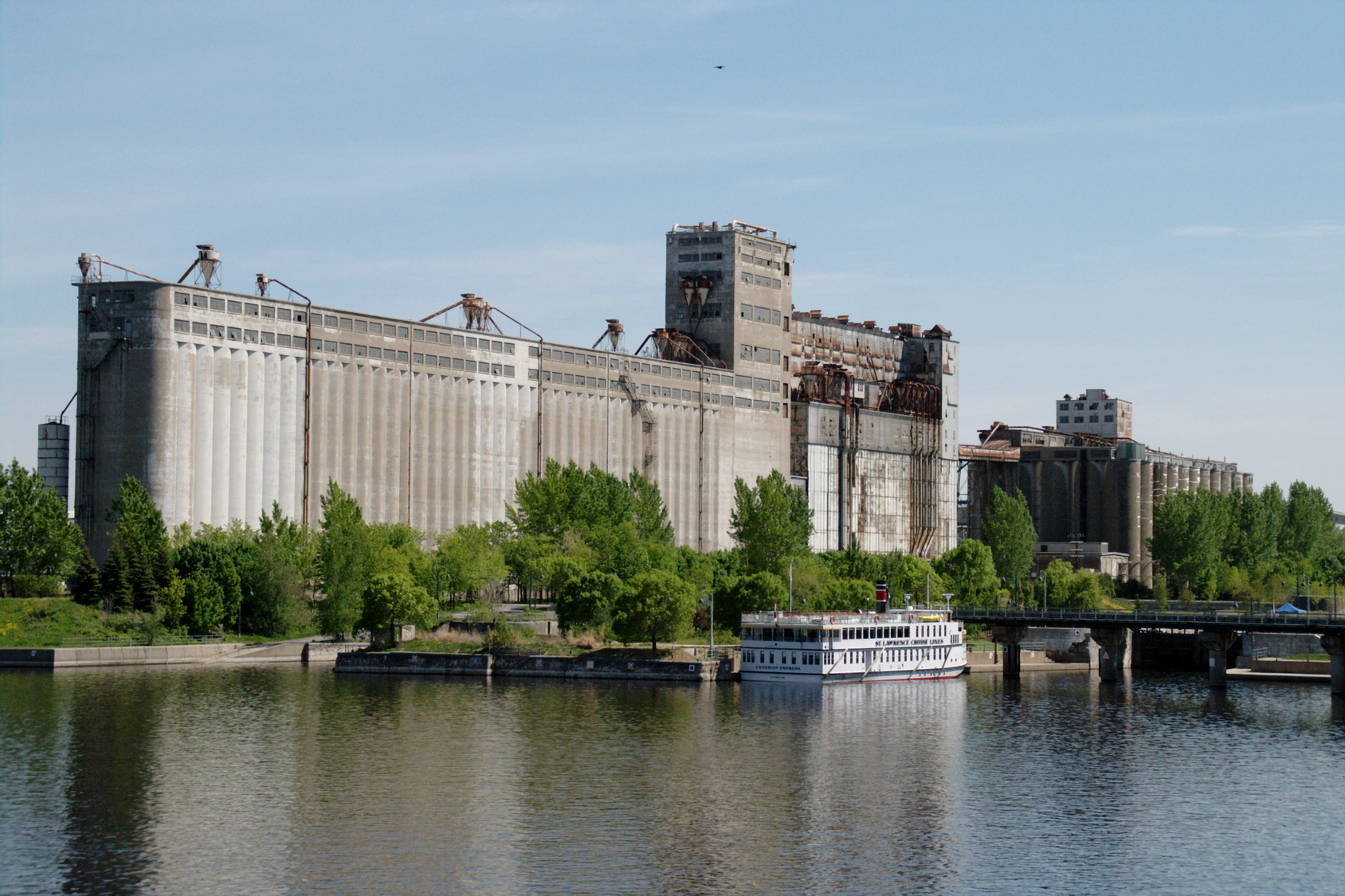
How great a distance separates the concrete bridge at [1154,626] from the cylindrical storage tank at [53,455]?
9246cm

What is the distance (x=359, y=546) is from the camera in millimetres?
154500

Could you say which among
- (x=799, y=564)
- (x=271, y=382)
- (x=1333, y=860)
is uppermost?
(x=271, y=382)

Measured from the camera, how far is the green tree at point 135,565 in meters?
146

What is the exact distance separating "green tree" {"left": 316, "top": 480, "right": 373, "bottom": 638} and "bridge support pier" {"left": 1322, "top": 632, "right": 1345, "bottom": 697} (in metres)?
84.0

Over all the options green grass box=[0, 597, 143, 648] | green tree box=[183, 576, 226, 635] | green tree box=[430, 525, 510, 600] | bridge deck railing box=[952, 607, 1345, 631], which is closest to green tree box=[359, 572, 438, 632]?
green tree box=[183, 576, 226, 635]

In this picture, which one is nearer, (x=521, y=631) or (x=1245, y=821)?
(x=1245, y=821)

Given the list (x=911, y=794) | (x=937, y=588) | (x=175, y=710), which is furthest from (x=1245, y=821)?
(x=937, y=588)

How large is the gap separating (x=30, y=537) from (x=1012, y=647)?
91.9 m

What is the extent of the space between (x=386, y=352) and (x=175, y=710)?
8282cm

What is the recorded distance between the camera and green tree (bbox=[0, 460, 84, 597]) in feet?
489

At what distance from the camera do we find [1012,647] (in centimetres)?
15362

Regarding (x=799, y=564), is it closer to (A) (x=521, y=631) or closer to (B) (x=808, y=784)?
(A) (x=521, y=631)

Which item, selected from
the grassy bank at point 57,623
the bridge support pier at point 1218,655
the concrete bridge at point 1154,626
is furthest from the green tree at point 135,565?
the bridge support pier at point 1218,655

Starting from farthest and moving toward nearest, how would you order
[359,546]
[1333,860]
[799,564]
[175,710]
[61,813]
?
[799,564] → [359,546] → [175,710] → [61,813] → [1333,860]
